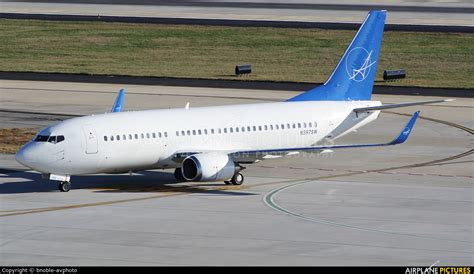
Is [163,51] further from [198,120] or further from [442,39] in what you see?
[198,120]

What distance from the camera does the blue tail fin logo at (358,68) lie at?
66.1 metres

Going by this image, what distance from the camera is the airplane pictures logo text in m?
67.0

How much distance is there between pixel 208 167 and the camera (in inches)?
2229

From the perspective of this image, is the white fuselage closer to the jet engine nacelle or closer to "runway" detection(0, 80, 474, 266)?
the jet engine nacelle

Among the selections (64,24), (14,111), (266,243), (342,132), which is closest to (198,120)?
(342,132)

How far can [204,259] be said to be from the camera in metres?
42.2

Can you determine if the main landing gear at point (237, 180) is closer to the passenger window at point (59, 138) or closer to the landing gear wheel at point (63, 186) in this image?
the landing gear wheel at point (63, 186)

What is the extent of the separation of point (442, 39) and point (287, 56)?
57.4 ft

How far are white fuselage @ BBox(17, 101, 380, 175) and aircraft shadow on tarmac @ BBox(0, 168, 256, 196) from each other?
128 cm

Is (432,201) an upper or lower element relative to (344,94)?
lower

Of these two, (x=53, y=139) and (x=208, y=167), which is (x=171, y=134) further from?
(x=53, y=139)

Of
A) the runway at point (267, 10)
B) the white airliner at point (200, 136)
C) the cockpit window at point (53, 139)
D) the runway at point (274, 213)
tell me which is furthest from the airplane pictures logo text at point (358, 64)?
the runway at point (267, 10)

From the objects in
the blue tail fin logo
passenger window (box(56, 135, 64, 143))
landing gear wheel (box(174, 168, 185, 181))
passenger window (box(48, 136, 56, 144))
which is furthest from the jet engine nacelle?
the blue tail fin logo

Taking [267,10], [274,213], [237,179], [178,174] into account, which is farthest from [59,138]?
[267,10]
